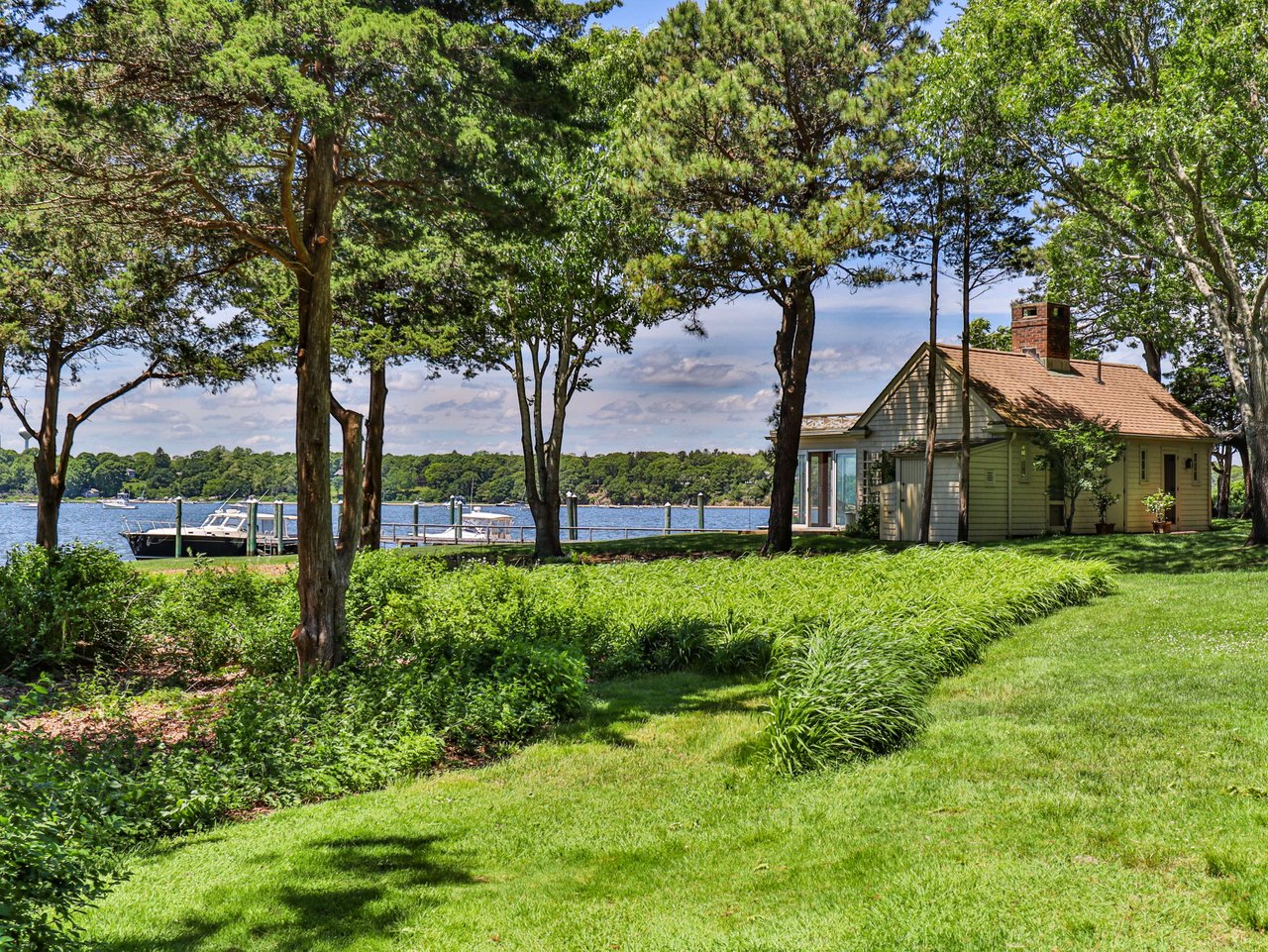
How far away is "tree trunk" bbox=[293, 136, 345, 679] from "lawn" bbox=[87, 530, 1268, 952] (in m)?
2.66

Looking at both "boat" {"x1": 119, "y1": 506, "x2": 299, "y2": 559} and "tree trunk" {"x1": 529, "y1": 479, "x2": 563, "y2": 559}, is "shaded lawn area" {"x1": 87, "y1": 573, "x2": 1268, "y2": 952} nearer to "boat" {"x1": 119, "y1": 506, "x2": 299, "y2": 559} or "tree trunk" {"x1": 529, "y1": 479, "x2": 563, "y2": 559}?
"tree trunk" {"x1": 529, "y1": 479, "x2": 563, "y2": 559}

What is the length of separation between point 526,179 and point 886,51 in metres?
13.3

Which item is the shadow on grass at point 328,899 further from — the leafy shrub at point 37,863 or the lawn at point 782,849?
the leafy shrub at point 37,863

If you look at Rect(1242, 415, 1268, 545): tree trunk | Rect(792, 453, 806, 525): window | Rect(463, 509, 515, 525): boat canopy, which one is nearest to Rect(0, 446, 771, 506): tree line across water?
Rect(463, 509, 515, 525): boat canopy

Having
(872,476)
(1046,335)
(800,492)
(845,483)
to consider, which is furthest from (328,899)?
(800,492)

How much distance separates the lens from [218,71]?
6918 millimetres

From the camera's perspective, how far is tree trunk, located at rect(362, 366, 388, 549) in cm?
1917

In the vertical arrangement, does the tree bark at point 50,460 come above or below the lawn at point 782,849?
above

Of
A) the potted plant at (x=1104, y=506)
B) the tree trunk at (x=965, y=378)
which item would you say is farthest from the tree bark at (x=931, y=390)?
the potted plant at (x=1104, y=506)

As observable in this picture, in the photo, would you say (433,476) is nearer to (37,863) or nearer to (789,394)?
(789,394)

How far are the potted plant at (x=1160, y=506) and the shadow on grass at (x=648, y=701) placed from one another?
20.6 metres

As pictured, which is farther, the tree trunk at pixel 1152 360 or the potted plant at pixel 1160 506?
the tree trunk at pixel 1152 360

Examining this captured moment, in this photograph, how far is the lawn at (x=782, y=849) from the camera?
148 inches

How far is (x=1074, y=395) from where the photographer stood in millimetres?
25578
